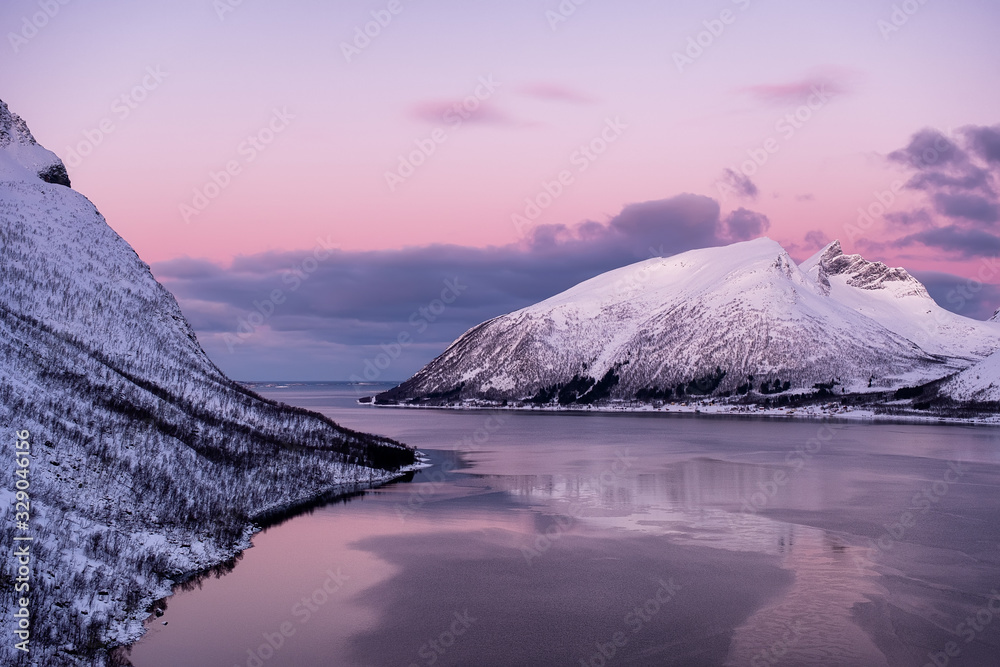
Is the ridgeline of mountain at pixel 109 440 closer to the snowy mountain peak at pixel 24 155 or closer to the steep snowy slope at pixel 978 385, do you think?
the snowy mountain peak at pixel 24 155

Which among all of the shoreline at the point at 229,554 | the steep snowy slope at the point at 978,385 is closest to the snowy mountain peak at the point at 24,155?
the shoreline at the point at 229,554

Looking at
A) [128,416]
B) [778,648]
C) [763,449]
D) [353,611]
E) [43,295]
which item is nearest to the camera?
[778,648]

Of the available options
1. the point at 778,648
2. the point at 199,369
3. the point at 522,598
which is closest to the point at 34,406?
the point at 522,598

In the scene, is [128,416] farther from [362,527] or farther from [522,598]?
[522,598]

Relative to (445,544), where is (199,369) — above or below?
above

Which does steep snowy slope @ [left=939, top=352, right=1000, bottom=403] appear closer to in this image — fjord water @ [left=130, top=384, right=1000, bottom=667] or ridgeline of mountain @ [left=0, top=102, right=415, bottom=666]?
fjord water @ [left=130, top=384, right=1000, bottom=667]

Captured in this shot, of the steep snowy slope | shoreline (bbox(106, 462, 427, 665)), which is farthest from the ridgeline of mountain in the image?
the steep snowy slope
